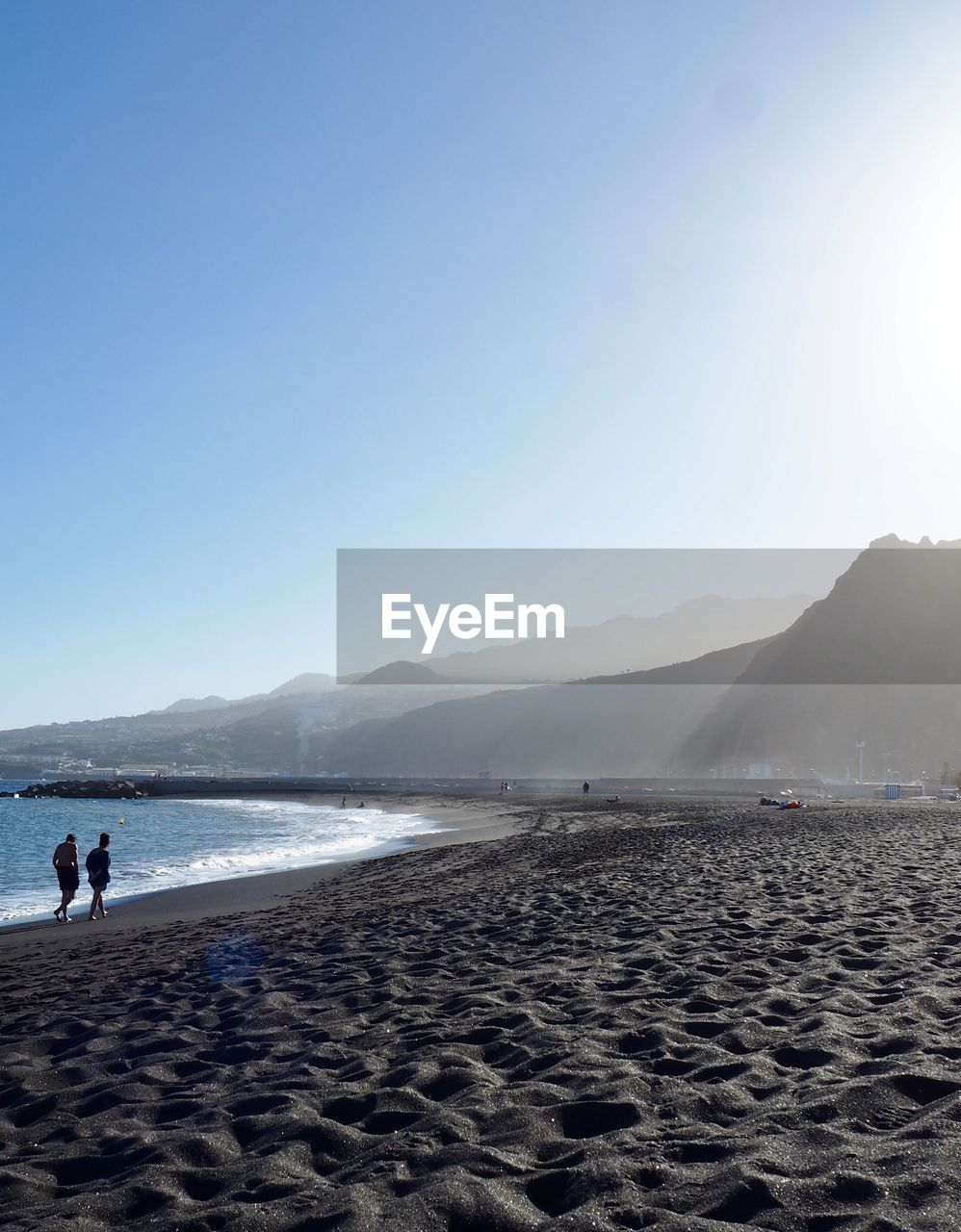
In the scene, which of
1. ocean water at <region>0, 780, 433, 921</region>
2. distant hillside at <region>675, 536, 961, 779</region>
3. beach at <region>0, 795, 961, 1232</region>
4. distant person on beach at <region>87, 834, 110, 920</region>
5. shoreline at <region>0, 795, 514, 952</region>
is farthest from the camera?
distant hillside at <region>675, 536, 961, 779</region>

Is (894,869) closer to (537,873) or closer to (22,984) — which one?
(537,873)

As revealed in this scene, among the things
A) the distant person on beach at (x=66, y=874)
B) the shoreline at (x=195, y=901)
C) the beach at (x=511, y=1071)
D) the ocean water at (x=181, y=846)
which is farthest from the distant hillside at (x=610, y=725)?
the beach at (x=511, y=1071)

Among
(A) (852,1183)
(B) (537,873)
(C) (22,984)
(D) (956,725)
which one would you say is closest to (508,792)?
(D) (956,725)

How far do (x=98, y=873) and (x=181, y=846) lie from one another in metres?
20.3

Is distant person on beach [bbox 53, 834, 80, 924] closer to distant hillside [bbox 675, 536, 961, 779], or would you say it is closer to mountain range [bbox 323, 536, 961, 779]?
mountain range [bbox 323, 536, 961, 779]

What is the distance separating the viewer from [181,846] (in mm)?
35219

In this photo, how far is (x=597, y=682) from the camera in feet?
605

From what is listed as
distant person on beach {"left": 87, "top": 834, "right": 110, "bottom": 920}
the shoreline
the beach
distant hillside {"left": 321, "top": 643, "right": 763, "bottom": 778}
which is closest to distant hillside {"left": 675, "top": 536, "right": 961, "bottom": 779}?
distant hillside {"left": 321, "top": 643, "right": 763, "bottom": 778}

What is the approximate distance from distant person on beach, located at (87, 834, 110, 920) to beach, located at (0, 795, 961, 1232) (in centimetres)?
468

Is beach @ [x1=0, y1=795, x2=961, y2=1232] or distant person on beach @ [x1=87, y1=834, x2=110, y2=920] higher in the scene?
beach @ [x1=0, y1=795, x2=961, y2=1232]

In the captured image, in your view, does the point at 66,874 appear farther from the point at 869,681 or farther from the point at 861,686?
the point at 869,681

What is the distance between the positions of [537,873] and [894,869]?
6.30 metres

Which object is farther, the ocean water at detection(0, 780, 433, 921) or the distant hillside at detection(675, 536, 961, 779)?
the distant hillside at detection(675, 536, 961, 779)

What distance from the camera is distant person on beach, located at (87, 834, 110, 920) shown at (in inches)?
629
